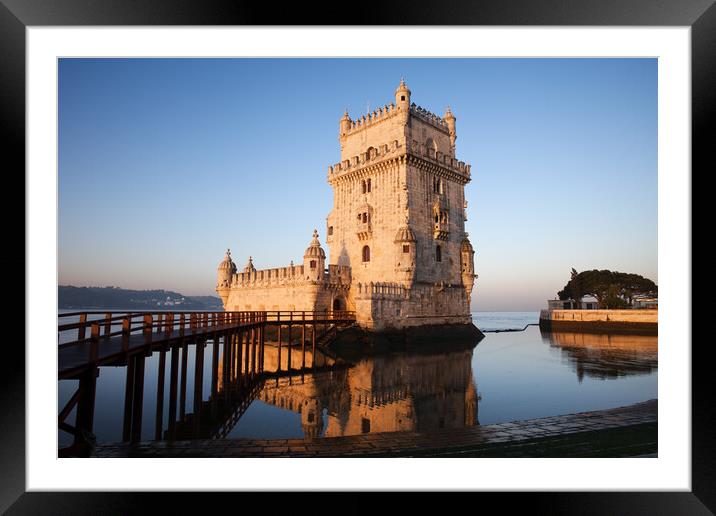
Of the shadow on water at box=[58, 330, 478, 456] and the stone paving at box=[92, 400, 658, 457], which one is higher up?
the stone paving at box=[92, 400, 658, 457]

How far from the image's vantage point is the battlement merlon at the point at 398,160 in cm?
2898

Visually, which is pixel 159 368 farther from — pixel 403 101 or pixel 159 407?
pixel 403 101

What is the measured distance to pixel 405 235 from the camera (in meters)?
27.9

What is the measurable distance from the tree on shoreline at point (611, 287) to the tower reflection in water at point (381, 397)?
33.0 metres

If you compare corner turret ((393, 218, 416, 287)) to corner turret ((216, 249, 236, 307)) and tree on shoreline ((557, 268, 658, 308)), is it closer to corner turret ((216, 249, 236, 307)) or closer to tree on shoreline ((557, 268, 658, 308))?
corner turret ((216, 249, 236, 307))

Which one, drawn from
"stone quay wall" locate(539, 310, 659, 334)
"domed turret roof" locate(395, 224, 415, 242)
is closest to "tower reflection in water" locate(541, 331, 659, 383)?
"stone quay wall" locate(539, 310, 659, 334)

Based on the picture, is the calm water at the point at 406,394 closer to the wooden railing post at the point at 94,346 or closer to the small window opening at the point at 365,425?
the small window opening at the point at 365,425

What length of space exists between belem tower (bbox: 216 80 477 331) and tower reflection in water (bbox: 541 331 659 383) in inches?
334

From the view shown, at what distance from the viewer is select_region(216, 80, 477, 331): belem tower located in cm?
2806

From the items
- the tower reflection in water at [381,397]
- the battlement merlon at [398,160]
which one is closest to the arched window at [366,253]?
the battlement merlon at [398,160]
